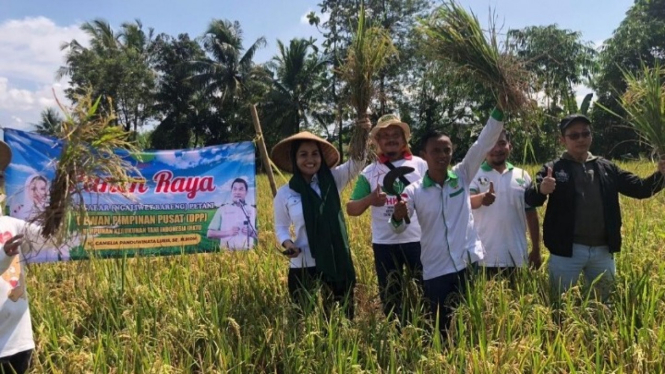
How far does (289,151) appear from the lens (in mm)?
3746

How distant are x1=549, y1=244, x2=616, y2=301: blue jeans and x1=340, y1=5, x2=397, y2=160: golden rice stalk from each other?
1518 millimetres

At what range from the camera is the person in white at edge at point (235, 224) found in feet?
17.3

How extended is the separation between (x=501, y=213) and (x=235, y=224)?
2.83 m

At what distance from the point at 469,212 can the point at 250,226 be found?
2757 millimetres

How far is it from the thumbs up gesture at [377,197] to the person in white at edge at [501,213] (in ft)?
2.23

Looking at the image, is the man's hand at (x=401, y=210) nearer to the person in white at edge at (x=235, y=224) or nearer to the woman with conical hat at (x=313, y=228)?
the woman with conical hat at (x=313, y=228)

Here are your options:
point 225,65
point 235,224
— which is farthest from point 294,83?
point 235,224

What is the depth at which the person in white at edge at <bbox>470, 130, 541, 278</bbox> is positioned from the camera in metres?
3.54

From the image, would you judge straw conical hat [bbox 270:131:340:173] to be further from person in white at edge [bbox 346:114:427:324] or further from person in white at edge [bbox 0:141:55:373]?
person in white at edge [bbox 0:141:55:373]

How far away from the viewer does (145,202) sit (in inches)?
201

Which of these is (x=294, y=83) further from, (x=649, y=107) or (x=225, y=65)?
(x=649, y=107)

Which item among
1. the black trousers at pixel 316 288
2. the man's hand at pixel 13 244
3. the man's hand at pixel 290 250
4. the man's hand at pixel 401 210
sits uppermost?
the man's hand at pixel 401 210

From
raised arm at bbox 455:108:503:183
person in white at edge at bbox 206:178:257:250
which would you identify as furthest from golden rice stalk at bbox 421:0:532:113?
person in white at edge at bbox 206:178:257:250

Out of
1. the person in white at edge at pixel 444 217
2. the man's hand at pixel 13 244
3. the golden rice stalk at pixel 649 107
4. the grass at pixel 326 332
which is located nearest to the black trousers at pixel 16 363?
the grass at pixel 326 332
